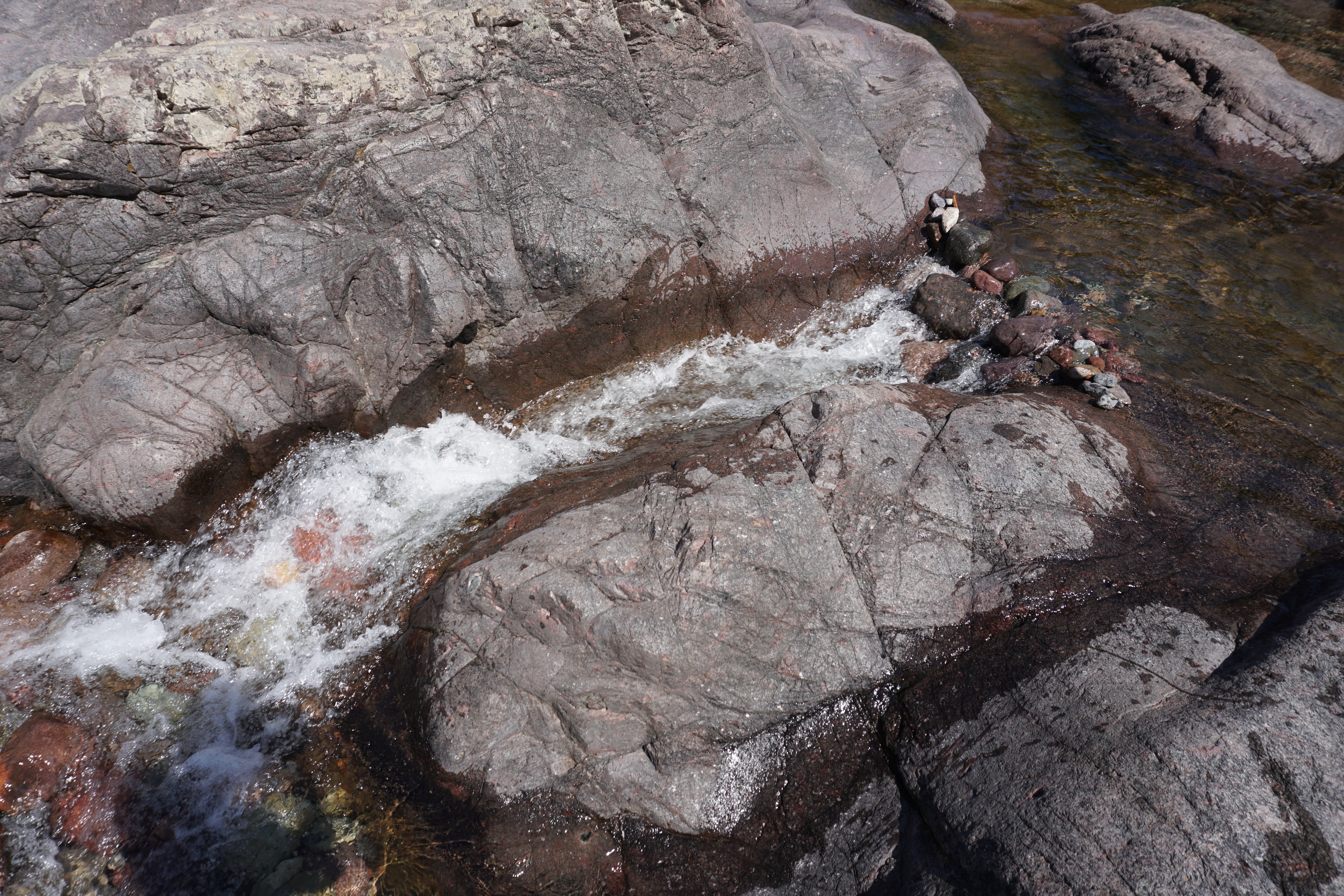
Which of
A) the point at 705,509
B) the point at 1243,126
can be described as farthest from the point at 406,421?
the point at 1243,126

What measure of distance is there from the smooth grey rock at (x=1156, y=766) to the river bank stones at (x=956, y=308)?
3377mm

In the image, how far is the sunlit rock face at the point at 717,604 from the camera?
356 centimetres

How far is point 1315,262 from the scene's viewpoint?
6875 millimetres

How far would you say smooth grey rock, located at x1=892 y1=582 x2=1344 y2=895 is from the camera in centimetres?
258

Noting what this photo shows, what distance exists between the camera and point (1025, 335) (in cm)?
576

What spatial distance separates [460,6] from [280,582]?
4445mm

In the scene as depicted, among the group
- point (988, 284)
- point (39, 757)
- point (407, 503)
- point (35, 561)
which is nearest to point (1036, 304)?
point (988, 284)

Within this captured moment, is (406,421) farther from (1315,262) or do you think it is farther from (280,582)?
(1315,262)

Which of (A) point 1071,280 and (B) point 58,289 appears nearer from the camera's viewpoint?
(B) point 58,289

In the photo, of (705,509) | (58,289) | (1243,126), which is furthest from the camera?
(1243,126)

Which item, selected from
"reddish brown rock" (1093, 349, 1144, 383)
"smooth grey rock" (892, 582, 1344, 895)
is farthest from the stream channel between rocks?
"smooth grey rock" (892, 582, 1344, 895)

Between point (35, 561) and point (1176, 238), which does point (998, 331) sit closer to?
point (1176, 238)

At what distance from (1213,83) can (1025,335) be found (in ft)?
21.3

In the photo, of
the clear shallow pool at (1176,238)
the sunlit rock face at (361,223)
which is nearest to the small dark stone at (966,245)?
the clear shallow pool at (1176,238)
